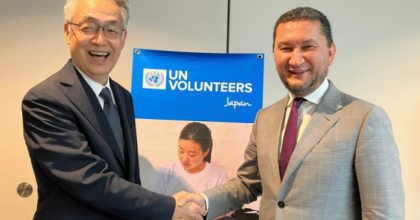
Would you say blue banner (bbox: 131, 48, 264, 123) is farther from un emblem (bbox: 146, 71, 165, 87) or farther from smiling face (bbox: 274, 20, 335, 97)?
smiling face (bbox: 274, 20, 335, 97)

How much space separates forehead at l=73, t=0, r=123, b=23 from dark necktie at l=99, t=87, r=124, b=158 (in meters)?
0.33

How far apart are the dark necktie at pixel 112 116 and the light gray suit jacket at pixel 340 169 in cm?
70

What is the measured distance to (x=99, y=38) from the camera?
65.9 inches

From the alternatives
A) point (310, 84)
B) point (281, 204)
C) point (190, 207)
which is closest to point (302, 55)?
point (310, 84)

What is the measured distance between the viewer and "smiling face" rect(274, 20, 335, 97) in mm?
1668

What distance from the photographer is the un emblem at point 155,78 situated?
8.43ft

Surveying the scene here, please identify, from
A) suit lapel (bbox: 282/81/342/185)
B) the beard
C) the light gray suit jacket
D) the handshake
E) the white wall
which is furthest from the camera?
the white wall

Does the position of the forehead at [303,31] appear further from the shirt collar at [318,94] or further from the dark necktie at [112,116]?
the dark necktie at [112,116]

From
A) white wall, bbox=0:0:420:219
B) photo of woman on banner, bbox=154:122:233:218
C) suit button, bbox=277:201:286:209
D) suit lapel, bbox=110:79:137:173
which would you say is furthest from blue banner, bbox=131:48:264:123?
suit button, bbox=277:201:286:209

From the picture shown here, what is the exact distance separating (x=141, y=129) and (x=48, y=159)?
1080 millimetres

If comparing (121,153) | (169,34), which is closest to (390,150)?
(121,153)

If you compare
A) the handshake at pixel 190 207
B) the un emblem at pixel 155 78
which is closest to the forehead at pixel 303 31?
the handshake at pixel 190 207

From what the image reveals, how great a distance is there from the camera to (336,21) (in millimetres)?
2773

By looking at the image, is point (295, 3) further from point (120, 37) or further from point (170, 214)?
point (170, 214)
